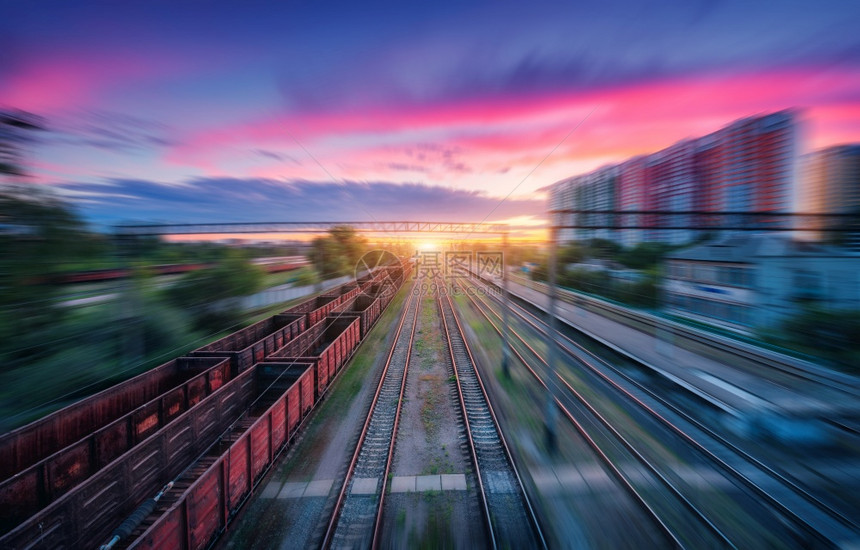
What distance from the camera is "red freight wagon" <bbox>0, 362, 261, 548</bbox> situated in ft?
13.0

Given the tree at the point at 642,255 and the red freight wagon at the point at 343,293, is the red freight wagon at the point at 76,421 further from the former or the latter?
the tree at the point at 642,255

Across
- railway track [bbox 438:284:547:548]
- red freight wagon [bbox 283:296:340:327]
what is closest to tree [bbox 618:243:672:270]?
railway track [bbox 438:284:547:548]

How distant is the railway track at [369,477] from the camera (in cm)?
525

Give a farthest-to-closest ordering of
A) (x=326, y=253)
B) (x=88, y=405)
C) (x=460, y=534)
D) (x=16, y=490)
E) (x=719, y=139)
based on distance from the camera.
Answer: (x=326, y=253) → (x=719, y=139) → (x=88, y=405) → (x=460, y=534) → (x=16, y=490)

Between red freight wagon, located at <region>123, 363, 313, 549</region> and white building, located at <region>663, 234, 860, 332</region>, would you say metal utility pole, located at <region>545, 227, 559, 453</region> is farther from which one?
white building, located at <region>663, 234, 860, 332</region>

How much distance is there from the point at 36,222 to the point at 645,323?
2937 cm

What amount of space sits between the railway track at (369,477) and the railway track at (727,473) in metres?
5.53

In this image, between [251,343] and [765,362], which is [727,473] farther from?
[251,343]

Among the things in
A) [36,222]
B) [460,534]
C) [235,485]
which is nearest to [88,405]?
[235,485]

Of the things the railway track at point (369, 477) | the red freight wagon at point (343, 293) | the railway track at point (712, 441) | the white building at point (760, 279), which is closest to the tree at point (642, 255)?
the white building at point (760, 279)

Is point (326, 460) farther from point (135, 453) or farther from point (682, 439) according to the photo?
point (682, 439)

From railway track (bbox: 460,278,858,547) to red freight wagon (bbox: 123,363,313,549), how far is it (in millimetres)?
8233

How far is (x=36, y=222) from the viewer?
924 cm

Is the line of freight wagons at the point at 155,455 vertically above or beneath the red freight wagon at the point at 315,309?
beneath
